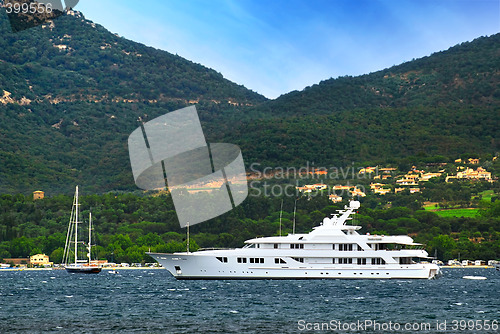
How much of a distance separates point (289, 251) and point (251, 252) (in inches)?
135

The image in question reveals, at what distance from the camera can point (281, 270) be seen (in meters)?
73.5

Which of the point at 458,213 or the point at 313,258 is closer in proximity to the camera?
the point at 313,258

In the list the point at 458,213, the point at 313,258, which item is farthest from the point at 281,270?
the point at 458,213

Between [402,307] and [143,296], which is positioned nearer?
[402,307]

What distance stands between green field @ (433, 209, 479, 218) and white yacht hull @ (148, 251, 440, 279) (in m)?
72.7

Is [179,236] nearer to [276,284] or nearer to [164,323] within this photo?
[276,284]

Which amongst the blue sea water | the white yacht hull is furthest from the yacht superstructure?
the blue sea water

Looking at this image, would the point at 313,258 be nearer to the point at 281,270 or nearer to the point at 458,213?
the point at 281,270

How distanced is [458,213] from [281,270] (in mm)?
81692

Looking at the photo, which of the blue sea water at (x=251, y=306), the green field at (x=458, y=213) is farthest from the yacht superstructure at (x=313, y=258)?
the green field at (x=458, y=213)

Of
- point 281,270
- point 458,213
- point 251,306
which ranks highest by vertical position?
point 458,213

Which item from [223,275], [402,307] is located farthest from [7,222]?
[402,307]

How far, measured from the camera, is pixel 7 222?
449 ft

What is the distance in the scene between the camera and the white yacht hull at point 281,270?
7319 cm
